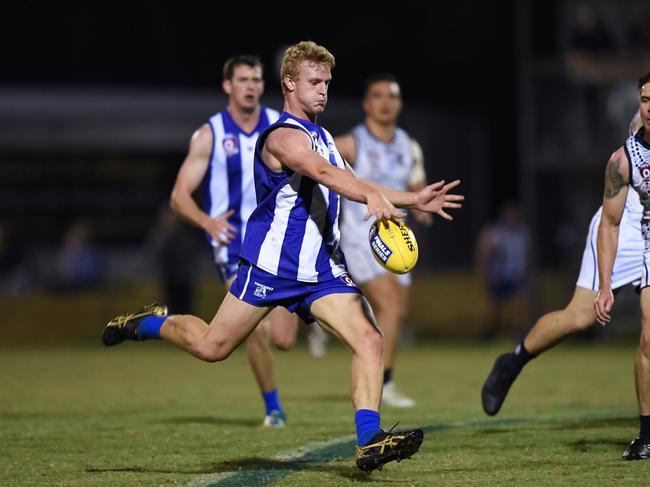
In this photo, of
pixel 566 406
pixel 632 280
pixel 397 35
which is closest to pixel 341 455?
pixel 632 280

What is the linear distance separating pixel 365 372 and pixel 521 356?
219 centimetres

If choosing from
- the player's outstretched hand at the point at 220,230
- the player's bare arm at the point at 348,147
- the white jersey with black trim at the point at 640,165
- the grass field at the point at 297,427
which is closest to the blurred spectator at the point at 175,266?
the grass field at the point at 297,427

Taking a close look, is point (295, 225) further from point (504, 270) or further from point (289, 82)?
point (504, 270)

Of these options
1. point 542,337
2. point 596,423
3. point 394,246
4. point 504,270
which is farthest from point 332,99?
point 394,246

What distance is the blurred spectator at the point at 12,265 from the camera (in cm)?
2167

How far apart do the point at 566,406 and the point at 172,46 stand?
80.3 ft

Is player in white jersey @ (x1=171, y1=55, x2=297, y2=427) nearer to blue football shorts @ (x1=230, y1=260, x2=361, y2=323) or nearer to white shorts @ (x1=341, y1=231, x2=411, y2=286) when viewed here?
white shorts @ (x1=341, y1=231, x2=411, y2=286)

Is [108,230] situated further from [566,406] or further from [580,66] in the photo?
[566,406]

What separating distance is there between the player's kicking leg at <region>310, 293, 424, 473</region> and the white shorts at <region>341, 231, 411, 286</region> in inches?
148

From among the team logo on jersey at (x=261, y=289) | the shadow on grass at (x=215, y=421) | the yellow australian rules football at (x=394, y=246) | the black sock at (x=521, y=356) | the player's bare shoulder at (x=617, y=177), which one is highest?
the player's bare shoulder at (x=617, y=177)

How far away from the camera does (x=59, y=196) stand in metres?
25.9

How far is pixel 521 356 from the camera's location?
28.7ft

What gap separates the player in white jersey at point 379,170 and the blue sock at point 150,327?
319 cm

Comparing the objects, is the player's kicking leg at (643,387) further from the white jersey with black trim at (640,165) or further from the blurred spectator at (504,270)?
the blurred spectator at (504,270)
